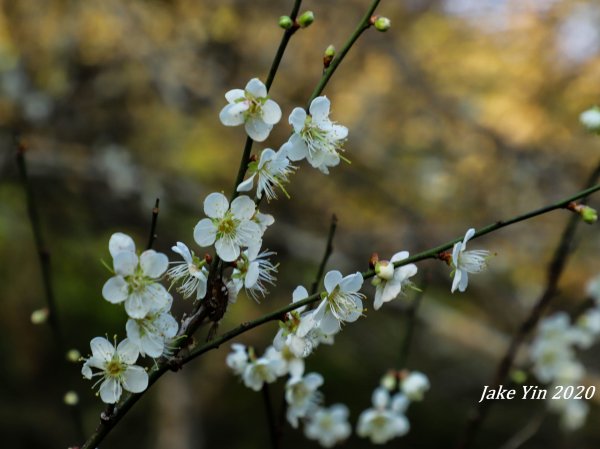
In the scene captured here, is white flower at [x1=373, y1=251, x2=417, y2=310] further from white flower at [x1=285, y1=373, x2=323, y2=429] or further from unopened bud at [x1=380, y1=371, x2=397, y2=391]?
unopened bud at [x1=380, y1=371, x2=397, y2=391]

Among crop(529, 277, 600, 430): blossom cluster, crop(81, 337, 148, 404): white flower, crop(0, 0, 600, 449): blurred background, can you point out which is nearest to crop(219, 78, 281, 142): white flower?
crop(81, 337, 148, 404): white flower

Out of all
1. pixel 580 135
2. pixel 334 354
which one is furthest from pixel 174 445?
pixel 580 135

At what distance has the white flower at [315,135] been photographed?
879mm

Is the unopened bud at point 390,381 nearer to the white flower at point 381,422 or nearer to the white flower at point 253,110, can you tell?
the white flower at point 381,422

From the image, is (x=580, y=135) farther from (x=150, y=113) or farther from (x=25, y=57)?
(x=25, y=57)

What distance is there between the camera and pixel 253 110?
90cm

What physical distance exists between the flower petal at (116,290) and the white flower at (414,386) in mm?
887

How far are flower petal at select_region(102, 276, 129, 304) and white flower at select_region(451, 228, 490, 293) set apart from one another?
410mm

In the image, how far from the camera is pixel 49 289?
1.26m

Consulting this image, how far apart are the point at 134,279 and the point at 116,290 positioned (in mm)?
25

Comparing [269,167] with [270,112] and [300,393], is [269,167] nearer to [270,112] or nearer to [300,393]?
[270,112]

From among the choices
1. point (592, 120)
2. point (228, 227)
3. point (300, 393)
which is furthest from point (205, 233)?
point (592, 120)

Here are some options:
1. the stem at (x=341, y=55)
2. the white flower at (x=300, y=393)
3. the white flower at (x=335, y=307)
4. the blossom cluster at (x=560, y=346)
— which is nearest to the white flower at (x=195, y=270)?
the white flower at (x=335, y=307)

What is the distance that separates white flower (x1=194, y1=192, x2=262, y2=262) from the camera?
844mm
